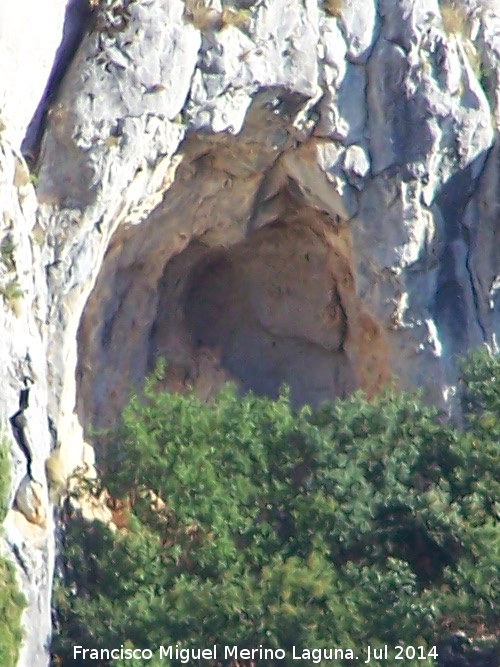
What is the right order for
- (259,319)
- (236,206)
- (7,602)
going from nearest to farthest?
(7,602), (236,206), (259,319)

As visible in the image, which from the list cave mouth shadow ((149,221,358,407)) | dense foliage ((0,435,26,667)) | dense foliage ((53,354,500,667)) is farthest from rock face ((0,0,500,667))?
dense foliage ((53,354,500,667))

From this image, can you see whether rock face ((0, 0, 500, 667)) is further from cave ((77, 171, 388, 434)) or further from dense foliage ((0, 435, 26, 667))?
dense foliage ((0, 435, 26, 667))

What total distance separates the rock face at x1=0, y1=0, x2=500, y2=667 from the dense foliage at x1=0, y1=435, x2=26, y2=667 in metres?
0.35

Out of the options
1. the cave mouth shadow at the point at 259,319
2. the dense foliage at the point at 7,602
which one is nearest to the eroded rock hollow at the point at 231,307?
the cave mouth shadow at the point at 259,319

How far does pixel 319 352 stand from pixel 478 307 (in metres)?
2.35

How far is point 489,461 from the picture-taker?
12.8 metres

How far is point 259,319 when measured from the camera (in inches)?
716

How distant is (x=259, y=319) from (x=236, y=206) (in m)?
2.13

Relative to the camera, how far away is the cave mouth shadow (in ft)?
57.2

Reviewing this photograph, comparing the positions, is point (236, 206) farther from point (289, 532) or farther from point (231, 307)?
point (289, 532)

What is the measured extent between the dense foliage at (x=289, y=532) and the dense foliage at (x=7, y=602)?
0.88 m

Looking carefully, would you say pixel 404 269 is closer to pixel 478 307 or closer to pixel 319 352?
pixel 478 307

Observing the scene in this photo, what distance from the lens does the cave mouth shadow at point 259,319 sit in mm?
17438

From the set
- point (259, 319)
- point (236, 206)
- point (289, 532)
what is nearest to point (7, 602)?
point (289, 532)
